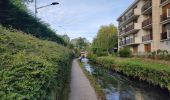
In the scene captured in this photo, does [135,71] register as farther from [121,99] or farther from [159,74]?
[121,99]

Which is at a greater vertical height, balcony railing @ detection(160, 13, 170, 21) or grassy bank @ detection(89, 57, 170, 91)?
balcony railing @ detection(160, 13, 170, 21)

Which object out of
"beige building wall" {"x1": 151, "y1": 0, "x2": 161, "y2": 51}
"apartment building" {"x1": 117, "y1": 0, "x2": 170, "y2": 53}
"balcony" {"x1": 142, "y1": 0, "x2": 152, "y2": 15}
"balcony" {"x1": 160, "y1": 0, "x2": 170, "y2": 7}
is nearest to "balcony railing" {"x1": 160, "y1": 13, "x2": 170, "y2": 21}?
"apartment building" {"x1": 117, "y1": 0, "x2": 170, "y2": 53}

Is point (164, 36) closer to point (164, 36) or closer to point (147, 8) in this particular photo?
point (164, 36)

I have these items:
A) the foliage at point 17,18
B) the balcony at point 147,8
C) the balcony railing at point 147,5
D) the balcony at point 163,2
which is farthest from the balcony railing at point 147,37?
the foliage at point 17,18

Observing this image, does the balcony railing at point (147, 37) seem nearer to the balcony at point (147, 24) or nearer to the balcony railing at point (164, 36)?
the balcony at point (147, 24)

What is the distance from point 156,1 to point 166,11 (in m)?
4.12

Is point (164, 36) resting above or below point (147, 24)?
below

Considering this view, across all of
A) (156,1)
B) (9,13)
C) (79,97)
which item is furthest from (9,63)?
(156,1)

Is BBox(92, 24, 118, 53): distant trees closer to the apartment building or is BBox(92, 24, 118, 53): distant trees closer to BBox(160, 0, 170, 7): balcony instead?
the apartment building

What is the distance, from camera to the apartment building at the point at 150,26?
3728cm

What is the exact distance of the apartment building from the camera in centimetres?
3728

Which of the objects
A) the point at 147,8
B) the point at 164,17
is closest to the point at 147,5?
the point at 147,8

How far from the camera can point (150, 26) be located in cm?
4278

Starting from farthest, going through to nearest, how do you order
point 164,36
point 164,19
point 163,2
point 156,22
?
point 156,22, point 163,2, point 164,36, point 164,19
